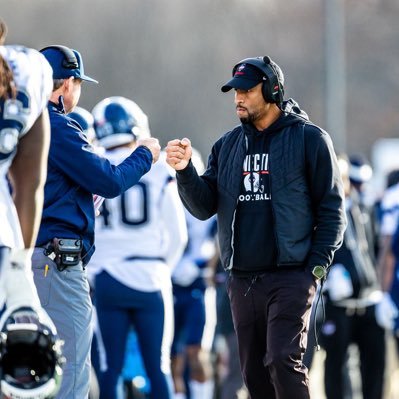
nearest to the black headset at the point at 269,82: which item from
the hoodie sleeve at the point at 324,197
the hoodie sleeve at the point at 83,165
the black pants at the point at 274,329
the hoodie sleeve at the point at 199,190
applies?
the hoodie sleeve at the point at 324,197

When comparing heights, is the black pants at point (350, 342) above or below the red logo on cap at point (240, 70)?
below

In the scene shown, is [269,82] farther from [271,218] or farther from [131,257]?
[131,257]

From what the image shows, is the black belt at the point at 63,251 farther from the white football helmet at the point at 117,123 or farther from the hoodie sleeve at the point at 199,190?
the white football helmet at the point at 117,123

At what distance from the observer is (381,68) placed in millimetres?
36688

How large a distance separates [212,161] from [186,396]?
4.05m

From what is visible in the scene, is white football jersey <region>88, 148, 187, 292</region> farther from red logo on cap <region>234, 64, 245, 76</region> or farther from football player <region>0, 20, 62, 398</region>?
football player <region>0, 20, 62, 398</region>

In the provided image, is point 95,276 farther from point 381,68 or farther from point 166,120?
point 381,68

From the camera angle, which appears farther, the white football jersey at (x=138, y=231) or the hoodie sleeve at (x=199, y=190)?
the white football jersey at (x=138, y=231)

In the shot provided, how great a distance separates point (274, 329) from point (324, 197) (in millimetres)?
729

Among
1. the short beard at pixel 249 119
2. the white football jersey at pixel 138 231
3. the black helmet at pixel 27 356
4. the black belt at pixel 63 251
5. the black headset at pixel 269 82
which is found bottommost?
the black helmet at pixel 27 356

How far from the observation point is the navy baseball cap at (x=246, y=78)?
6750 mm

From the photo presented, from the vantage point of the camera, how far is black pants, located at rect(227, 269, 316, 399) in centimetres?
645

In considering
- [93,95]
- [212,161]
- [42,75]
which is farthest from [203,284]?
[93,95]

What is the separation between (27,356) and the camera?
4.64 meters
